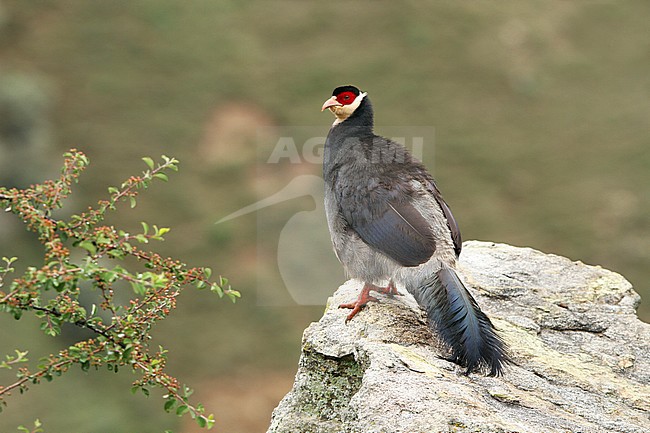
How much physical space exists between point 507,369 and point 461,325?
0.56 m

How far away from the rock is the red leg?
58mm

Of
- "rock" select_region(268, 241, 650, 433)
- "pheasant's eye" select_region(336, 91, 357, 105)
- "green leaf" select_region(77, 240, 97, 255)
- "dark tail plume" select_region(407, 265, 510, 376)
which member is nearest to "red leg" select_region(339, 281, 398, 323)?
"rock" select_region(268, 241, 650, 433)

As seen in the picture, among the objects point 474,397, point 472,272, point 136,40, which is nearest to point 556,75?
point 136,40

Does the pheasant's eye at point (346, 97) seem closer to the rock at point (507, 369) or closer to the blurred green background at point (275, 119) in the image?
the rock at point (507, 369)

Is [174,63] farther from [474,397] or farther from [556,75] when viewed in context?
[474,397]

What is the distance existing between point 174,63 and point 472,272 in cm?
2845

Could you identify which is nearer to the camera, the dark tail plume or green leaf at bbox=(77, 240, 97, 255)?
green leaf at bbox=(77, 240, 97, 255)

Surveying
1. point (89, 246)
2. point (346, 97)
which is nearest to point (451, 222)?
point (346, 97)

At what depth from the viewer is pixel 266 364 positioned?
92.1 feet

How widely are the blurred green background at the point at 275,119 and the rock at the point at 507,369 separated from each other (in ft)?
61.5

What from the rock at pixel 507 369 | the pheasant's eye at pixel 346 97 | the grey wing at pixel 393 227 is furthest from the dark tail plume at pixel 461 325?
the pheasant's eye at pixel 346 97

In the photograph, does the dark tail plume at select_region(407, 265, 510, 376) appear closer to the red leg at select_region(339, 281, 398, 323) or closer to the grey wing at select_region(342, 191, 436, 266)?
the grey wing at select_region(342, 191, 436, 266)

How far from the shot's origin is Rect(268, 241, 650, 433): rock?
229 inches

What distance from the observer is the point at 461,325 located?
21.8 ft
